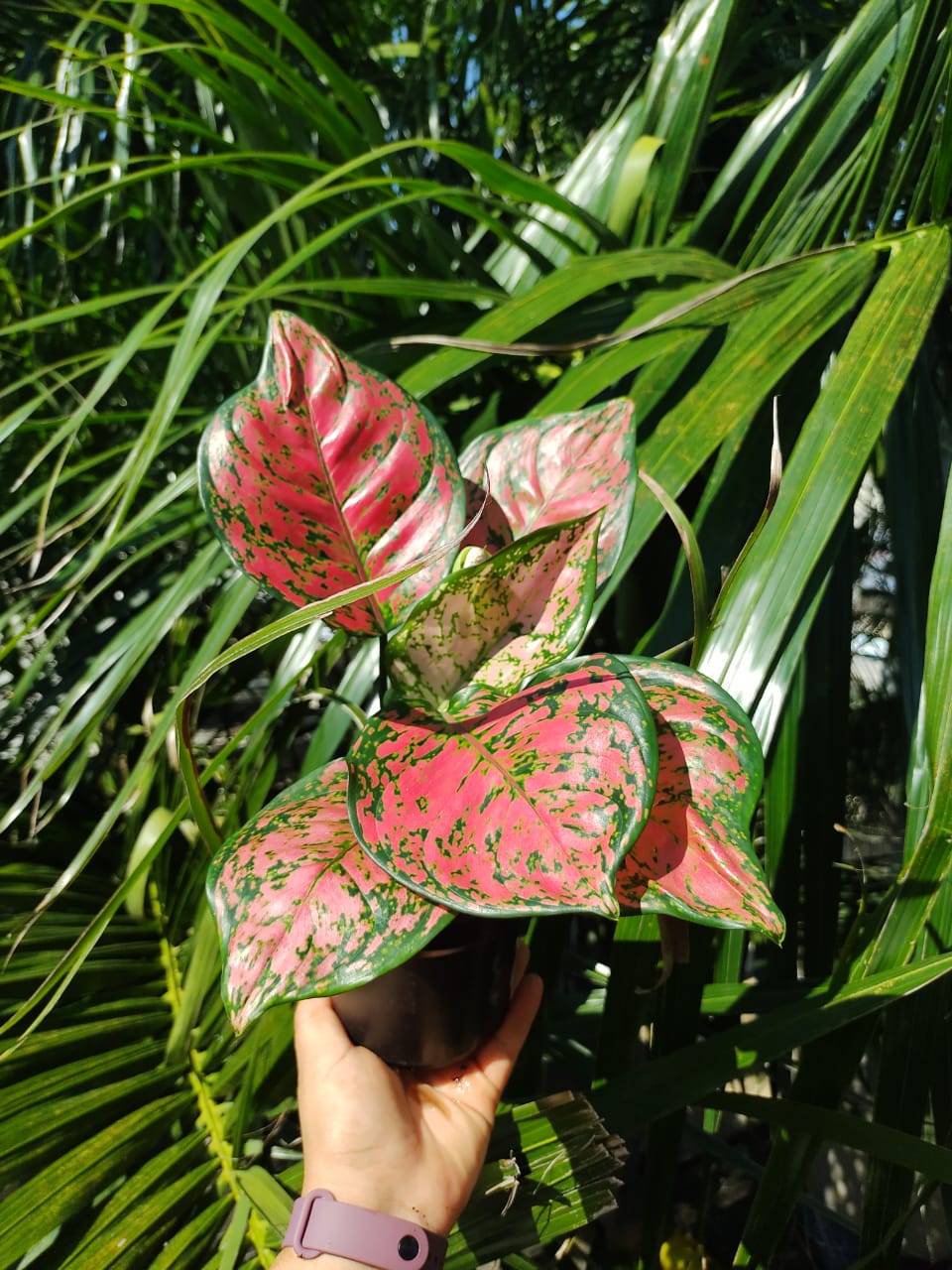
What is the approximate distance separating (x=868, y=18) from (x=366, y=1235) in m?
0.84

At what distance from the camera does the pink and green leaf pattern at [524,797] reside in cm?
23

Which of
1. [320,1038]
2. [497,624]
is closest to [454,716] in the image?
[497,624]

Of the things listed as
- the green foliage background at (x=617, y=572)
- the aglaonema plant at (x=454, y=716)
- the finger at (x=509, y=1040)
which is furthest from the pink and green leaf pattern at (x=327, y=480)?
the finger at (x=509, y=1040)

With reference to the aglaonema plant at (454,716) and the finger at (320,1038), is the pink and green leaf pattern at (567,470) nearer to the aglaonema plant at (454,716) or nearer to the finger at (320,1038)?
the aglaonema plant at (454,716)

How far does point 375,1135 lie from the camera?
35 cm

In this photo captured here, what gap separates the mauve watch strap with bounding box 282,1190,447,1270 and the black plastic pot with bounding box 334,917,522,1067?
0.18ft

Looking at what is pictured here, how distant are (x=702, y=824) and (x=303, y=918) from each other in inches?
5.1

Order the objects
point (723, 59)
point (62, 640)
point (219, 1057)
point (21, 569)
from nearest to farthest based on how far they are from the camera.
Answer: point (219, 1057) < point (723, 59) < point (62, 640) < point (21, 569)

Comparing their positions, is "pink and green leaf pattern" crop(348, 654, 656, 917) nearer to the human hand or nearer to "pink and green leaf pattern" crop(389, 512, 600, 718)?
"pink and green leaf pattern" crop(389, 512, 600, 718)

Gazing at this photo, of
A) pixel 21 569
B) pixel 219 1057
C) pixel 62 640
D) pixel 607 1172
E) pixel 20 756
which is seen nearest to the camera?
pixel 607 1172

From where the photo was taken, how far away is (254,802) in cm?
63

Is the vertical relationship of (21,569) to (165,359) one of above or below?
below

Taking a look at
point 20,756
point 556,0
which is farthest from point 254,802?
point 556,0

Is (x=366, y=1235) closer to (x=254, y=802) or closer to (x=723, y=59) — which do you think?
(x=254, y=802)
